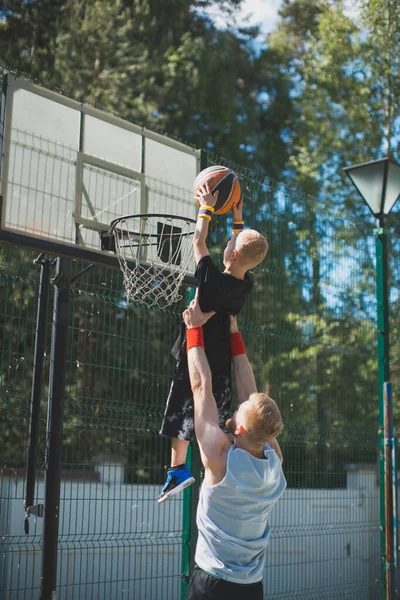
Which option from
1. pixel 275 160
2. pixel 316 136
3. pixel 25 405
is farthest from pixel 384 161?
pixel 275 160

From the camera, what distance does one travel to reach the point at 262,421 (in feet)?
11.2

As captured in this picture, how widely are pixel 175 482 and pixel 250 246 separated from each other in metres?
1.47

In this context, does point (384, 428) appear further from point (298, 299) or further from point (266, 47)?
point (266, 47)

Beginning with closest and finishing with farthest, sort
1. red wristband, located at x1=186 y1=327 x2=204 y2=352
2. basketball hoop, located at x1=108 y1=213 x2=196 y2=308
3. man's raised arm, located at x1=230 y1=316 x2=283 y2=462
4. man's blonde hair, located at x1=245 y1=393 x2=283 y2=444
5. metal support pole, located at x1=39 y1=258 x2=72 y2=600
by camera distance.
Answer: man's blonde hair, located at x1=245 y1=393 x2=283 y2=444 → red wristband, located at x1=186 y1=327 x2=204 y2=352 → man's raised arm, located at x1=230 y1=316 x2=283 y2=462 → metal support pole, located at x1=39 y1=258 x2=72 y2=600 → basketball hoop, located at x1=108 y1=213 x2=196 y2=308

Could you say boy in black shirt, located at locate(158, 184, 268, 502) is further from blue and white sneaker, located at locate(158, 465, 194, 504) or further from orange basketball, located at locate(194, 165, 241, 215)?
orange basketball, located at locate(194, 165, 241, 215)

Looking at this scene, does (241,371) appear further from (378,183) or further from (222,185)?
(378,183)

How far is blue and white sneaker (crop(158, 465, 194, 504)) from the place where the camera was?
14.7ft

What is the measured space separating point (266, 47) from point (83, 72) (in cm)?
902

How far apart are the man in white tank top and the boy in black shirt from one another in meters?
0.88

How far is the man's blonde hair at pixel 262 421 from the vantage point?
11.2ft

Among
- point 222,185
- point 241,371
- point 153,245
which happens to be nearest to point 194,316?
point 241,371

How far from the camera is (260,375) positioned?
8289mm

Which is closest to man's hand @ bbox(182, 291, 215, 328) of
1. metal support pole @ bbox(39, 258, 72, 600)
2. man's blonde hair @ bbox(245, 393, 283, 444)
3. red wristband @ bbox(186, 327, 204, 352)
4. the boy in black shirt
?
red wristband @ bbox(186, 327, 204, 352)

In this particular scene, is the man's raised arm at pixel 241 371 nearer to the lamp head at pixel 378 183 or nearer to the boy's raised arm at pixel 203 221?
the boy's raised arm at pixel 203 221
